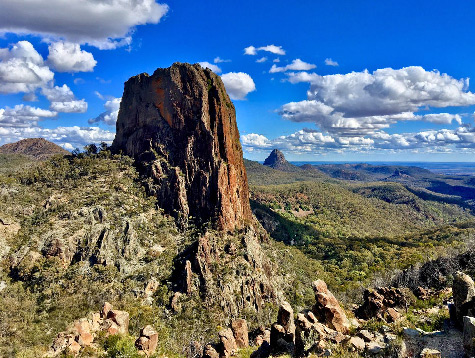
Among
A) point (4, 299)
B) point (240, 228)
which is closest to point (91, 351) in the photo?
point (4, 299)

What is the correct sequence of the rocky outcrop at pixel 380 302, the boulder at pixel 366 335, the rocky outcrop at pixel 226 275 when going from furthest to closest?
the rocky outcrop at pixel 226 275
the rocky outcrop at pixel 380 302
the boulder at pixel 366 335

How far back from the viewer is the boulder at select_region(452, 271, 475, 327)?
20.7 m

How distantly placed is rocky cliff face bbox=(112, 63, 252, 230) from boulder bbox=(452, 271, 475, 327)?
83.1 metres

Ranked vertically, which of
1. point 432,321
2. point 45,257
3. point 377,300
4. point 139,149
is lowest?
point 45,257

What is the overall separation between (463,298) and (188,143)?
99.9 meters

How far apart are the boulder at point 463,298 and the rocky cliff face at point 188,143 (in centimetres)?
8306

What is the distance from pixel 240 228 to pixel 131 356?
247 ft

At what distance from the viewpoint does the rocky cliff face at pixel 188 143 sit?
353ft

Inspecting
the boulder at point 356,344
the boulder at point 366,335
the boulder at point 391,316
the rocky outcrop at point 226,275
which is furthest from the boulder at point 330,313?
the rocky outcrop at point 226,275

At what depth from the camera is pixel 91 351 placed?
33.7 meters

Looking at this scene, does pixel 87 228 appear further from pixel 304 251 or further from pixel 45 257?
pixel 304 251

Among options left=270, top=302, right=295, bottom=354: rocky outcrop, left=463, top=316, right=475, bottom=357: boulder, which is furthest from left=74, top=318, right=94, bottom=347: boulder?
left=463, top=316, right=475, bottom=357: boulder

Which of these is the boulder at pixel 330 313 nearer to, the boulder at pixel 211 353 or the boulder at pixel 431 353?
the boulder at pixel 431 353

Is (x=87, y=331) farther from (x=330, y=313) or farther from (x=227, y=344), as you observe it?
(x=330, y=313)
